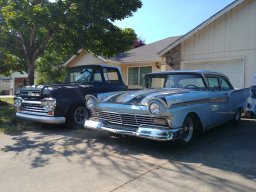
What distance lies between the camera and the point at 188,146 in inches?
247

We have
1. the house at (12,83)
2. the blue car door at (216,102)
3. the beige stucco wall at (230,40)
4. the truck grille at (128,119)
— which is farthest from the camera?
the house at (12,83)

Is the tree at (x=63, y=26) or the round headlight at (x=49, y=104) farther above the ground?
the tree at (x=63, y=26)

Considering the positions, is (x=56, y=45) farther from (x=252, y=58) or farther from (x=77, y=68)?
(x=252, y=58)

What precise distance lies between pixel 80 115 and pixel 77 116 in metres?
0.13

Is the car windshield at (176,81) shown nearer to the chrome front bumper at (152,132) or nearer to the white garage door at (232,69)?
the chrome front bumper at (152,132)

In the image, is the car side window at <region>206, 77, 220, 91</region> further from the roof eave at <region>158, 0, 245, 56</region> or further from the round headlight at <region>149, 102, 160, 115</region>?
the roof eave at <region>158, 0, 245, 56</region>

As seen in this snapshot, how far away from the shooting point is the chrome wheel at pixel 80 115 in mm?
8406

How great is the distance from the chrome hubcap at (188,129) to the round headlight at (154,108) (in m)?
0.83

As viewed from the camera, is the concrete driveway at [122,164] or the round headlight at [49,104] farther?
the round headlight at [49,104]

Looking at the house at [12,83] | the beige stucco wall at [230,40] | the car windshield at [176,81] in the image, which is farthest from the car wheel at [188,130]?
the house at [12,83]

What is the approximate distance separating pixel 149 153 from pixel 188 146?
0.96 m

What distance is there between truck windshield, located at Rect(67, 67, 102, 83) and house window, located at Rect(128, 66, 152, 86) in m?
8.28

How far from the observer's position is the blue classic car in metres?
5.55

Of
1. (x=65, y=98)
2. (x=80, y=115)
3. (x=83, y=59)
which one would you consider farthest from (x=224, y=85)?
(x=83, y=59)
